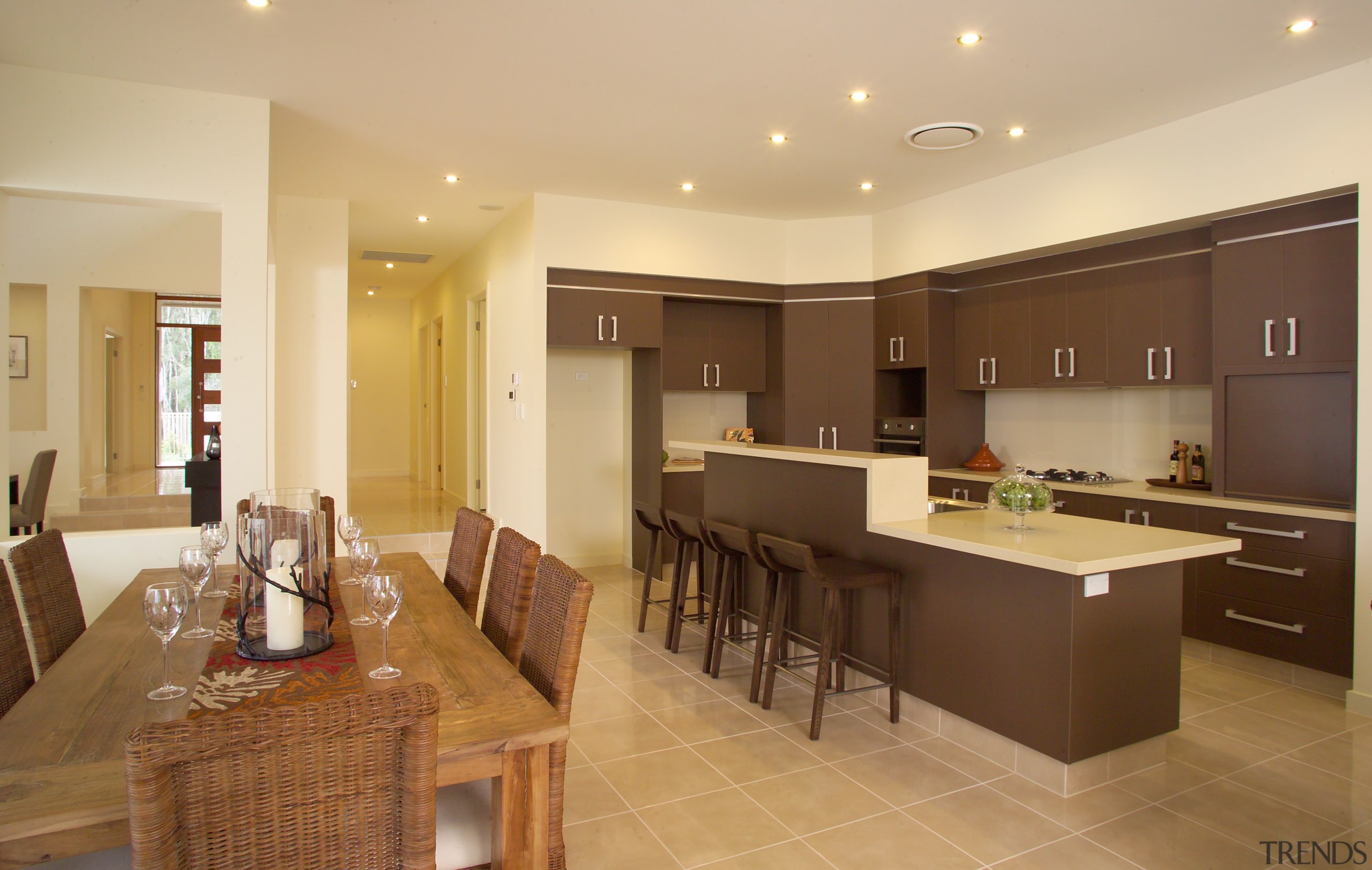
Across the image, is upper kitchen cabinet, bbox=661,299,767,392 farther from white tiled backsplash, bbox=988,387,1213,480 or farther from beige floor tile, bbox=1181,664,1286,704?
beige floor tile, bbox=1181,664,1286,704

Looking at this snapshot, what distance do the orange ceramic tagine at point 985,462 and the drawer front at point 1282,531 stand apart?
5.71ft

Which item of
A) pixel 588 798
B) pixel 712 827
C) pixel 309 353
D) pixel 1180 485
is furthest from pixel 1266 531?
pixel 309 353

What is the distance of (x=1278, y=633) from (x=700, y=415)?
4213 mm

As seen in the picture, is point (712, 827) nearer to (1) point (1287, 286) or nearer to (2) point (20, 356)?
(1) point (1287, 286)

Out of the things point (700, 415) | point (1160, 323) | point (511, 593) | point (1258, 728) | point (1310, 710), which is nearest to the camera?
point (511, 593)

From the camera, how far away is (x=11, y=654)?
1894 mm

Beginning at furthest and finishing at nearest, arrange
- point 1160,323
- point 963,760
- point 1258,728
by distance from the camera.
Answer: point 1160,323 < point 1258,728 < point 963,760

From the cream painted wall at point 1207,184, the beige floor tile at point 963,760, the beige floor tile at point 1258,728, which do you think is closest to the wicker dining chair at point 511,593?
the beige floor tile at point 963,760

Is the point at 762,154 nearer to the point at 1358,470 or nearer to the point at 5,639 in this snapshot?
the point at 1358,470

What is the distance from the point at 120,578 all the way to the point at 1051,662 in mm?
4215

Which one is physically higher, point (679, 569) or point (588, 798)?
point (679, 569)

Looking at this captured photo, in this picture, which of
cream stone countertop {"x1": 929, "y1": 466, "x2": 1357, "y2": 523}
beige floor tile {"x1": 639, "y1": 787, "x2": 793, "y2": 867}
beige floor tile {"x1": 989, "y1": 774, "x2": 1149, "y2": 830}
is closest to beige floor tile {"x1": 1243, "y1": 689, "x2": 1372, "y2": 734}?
cream stone countertop {"x1": 929, "y1": 466, "x2": 1357, "y2": 523}

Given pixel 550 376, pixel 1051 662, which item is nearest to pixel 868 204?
pixel 550 376

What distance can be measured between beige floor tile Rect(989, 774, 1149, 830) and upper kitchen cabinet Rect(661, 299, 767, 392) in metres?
4.15
